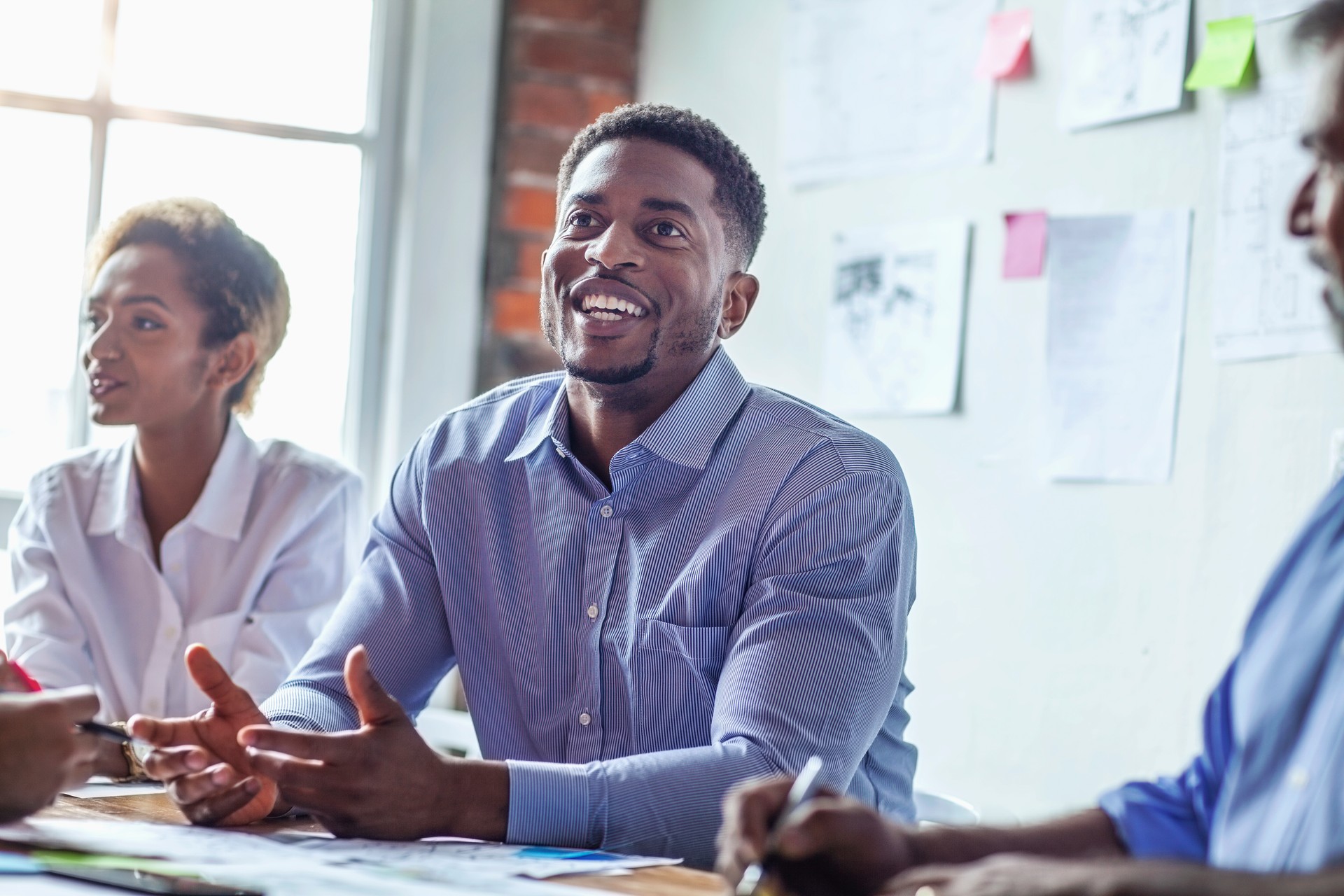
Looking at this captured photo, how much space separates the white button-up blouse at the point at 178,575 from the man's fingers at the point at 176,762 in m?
0.87

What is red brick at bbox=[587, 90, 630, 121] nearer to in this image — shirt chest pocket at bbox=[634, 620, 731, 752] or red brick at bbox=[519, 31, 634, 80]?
red brick at bbox=[519, 31, 634, 80]

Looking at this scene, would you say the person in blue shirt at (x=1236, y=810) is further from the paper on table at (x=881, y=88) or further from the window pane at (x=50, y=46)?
the window pane at (x=50, y=46)

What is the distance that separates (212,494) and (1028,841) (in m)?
1.67

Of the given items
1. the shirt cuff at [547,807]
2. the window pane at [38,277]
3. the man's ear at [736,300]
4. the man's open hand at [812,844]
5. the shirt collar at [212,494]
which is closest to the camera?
the man's open hand at [812,844]

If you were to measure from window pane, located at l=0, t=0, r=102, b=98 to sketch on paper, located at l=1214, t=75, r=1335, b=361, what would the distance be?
2.20 meters

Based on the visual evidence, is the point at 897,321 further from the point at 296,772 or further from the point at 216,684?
the point at 296,772

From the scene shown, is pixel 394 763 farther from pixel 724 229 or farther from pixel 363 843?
pixel 724 229

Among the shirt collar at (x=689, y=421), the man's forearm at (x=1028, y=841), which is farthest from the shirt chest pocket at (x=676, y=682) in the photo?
the man's forearm at (x=1028, y=841)

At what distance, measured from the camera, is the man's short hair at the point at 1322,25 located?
3.34ft

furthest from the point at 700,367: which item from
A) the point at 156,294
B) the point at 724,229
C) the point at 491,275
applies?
the point at 491,275

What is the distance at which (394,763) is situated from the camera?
121 cm

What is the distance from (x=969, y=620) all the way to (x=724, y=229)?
0.79 meters

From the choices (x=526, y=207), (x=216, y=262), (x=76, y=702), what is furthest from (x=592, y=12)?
(x=76, y=702)

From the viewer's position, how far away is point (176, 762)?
133 cm
